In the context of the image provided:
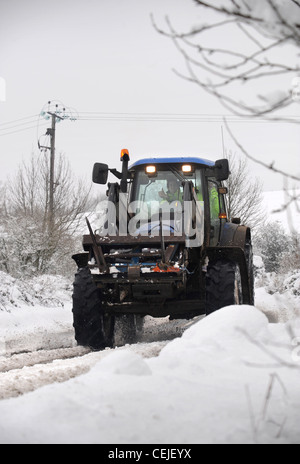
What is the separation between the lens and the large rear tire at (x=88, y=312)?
6.57m

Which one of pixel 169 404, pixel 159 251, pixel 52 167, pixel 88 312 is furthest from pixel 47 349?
pixel 52 167

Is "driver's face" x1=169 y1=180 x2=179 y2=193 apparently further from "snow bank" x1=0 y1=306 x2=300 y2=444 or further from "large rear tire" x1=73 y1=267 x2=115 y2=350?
"snow bank" x1=0 y1=306 x2=300 y2=444

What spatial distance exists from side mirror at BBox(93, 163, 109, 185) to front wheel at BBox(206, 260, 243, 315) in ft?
5.80

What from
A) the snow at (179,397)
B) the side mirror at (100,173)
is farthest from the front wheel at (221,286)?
the snow at (179,397)

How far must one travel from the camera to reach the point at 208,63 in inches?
96.4

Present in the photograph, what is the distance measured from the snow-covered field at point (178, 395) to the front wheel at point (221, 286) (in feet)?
4.94

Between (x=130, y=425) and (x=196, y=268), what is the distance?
4.34 m

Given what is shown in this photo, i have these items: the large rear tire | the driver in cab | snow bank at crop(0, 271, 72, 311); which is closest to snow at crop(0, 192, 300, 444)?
the large rear tire

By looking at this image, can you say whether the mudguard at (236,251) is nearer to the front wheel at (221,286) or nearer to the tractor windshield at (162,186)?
the front wheel at (221,286)

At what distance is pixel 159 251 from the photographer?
6.09 meters

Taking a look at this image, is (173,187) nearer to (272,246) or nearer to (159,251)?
(159,251)

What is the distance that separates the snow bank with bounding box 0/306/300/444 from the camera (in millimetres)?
2271

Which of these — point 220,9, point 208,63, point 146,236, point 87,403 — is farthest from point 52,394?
point 146,236

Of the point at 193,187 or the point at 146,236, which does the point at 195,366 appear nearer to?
the point at 146,236
